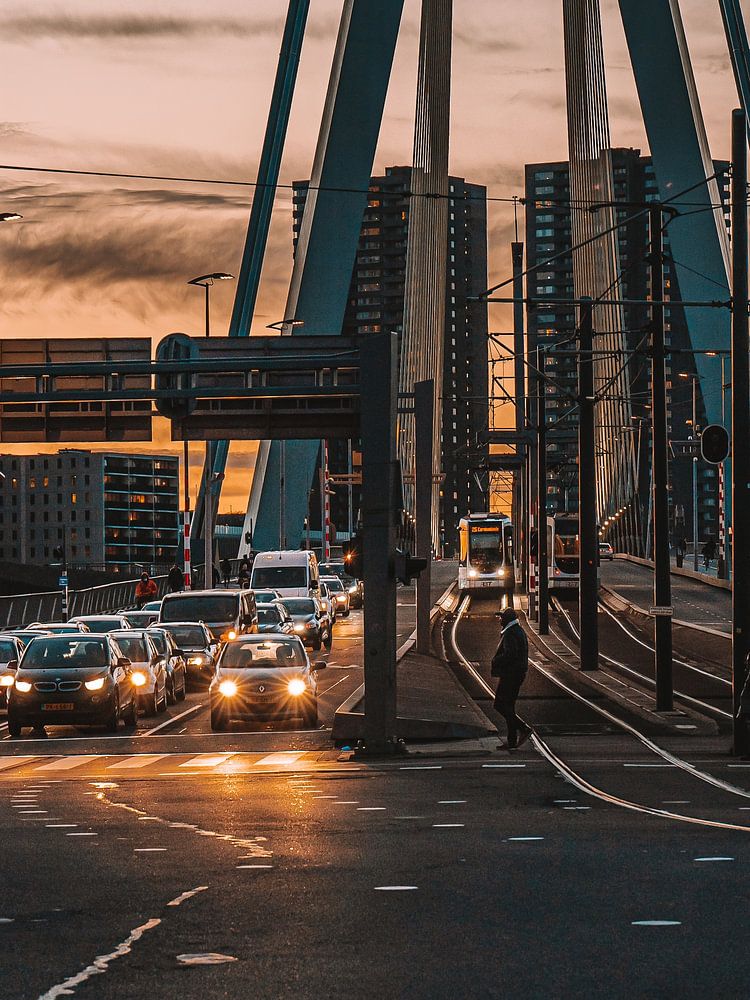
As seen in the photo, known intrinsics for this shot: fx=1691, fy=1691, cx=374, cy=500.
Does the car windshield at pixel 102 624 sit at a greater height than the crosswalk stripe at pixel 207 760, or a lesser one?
greater

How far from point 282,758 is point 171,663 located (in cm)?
1244

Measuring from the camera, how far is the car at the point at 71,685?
84.6 feet

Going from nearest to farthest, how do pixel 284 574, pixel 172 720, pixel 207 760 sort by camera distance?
pixel 207 760 < pixel 172 720 < pixel 284 574

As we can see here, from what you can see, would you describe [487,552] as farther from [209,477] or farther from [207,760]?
[207,760]

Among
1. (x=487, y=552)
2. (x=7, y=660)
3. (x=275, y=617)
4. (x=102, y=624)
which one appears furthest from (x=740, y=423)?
(x=487, y=552)

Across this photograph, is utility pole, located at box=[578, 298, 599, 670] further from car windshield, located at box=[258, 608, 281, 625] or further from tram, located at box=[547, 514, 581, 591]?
tram, located at box=[547, 514, 581, 591]

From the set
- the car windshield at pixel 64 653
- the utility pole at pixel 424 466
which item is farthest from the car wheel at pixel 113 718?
the utility pole at pixel 424 466

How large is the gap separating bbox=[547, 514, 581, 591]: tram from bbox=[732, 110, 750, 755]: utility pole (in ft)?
174

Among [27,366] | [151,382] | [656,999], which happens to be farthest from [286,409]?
[656,999]

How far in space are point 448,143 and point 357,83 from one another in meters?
40.1

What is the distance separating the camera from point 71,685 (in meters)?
26.0

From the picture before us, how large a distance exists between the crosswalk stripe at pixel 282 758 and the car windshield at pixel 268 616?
72.5 feet

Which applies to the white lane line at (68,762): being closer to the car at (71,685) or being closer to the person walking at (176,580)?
the car at (71,685)

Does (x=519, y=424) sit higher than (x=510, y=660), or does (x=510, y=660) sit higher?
(x=519, y=424)
